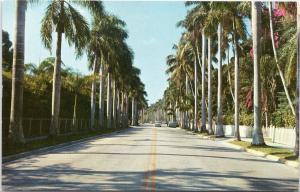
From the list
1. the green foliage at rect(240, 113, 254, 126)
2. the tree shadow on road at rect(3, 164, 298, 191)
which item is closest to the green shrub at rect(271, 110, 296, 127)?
the green foliage at rect(240, 113, 254, 126)

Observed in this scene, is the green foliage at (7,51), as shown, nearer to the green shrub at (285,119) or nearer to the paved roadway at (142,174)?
the green shrub at (285,119)

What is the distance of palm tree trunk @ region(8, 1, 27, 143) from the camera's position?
84.8 ft

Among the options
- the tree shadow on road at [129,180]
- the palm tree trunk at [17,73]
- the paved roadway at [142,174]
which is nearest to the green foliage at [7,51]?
the palm tree trunk at [17,73]

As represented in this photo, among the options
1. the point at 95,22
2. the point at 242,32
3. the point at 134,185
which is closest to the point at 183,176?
the point at 134,185

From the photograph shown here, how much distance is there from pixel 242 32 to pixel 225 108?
45.4 metres

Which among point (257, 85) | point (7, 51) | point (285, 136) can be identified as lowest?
point (285, 136)

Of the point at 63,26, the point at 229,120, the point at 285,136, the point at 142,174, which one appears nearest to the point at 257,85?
the point at 285,136

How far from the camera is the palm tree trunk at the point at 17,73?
84.8 ft

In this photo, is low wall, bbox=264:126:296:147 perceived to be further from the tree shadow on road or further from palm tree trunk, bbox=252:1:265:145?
the tree shadow on road

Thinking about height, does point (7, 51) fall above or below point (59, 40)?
above

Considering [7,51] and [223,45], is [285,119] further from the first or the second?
[7,51]

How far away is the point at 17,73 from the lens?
26.1 m

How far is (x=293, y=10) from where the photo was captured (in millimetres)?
27094

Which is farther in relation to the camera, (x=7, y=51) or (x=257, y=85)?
(x=7, y=51)
